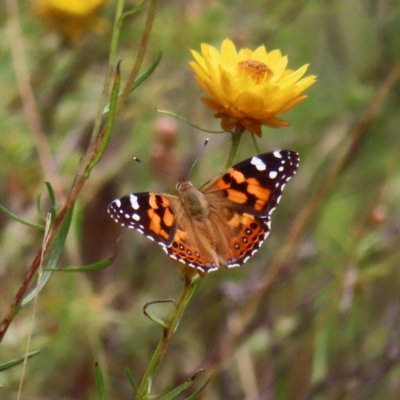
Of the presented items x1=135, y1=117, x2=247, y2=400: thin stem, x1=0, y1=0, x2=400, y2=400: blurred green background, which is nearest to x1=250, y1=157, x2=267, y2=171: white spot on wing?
x1=135, y1=117, x2=247, y2=400: thin stem

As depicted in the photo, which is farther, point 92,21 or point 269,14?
point 269,14

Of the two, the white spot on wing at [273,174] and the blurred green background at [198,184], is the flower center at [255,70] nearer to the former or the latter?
the white spot on wing at [273,174]

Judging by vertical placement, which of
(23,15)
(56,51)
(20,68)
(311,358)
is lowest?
(311,358)

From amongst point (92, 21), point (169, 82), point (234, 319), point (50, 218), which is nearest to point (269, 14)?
point (169, 82)

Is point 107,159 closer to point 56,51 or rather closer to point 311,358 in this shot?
point 56,51

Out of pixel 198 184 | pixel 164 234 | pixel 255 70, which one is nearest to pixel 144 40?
pixel 255 70

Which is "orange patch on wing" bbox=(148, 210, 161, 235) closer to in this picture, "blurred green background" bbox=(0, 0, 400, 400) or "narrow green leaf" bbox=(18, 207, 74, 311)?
"narrow green leaf" bbox=(18, 207, 74, 311)

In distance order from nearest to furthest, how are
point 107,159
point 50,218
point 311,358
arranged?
1. point 50,218
2. point 311,358
3. point 107,159

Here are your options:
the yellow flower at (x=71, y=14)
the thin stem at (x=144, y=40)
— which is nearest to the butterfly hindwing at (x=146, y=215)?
the thin stem at (x=144, y=40)
